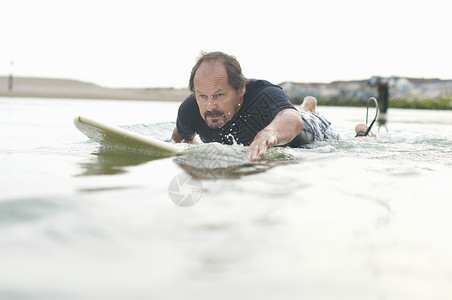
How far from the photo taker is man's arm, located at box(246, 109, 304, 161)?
2.54 metres

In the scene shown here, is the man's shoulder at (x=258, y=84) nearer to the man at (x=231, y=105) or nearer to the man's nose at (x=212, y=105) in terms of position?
the man at (x=231, y=105)

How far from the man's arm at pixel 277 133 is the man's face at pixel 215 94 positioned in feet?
1.56

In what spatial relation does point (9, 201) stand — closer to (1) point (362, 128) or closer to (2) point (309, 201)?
(2) point (309, 201)

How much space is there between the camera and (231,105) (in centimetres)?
367

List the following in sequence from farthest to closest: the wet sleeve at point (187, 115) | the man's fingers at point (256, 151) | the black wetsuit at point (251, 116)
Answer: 1. the wet sleeve at point (187, 115)
2. the black wetsuit at point (251, 116)
3. the man's fingers at point (256, 151)

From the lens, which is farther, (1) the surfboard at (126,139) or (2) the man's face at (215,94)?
(2) the man's face at (215,94)

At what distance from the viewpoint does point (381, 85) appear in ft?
41.6

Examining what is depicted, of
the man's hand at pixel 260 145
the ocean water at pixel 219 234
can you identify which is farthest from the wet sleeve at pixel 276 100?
the ocean water at pixel 219 234

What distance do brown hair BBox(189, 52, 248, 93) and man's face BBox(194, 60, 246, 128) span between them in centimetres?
4

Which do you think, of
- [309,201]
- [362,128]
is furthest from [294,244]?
[362,128]

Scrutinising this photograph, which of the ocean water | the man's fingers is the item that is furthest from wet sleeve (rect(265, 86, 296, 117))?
the ocean water

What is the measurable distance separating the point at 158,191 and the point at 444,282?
1.03 meters

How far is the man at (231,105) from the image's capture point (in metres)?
3.56

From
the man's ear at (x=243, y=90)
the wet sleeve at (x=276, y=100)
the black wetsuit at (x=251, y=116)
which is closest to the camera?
the wet sleeve at (x=276, y=100)
